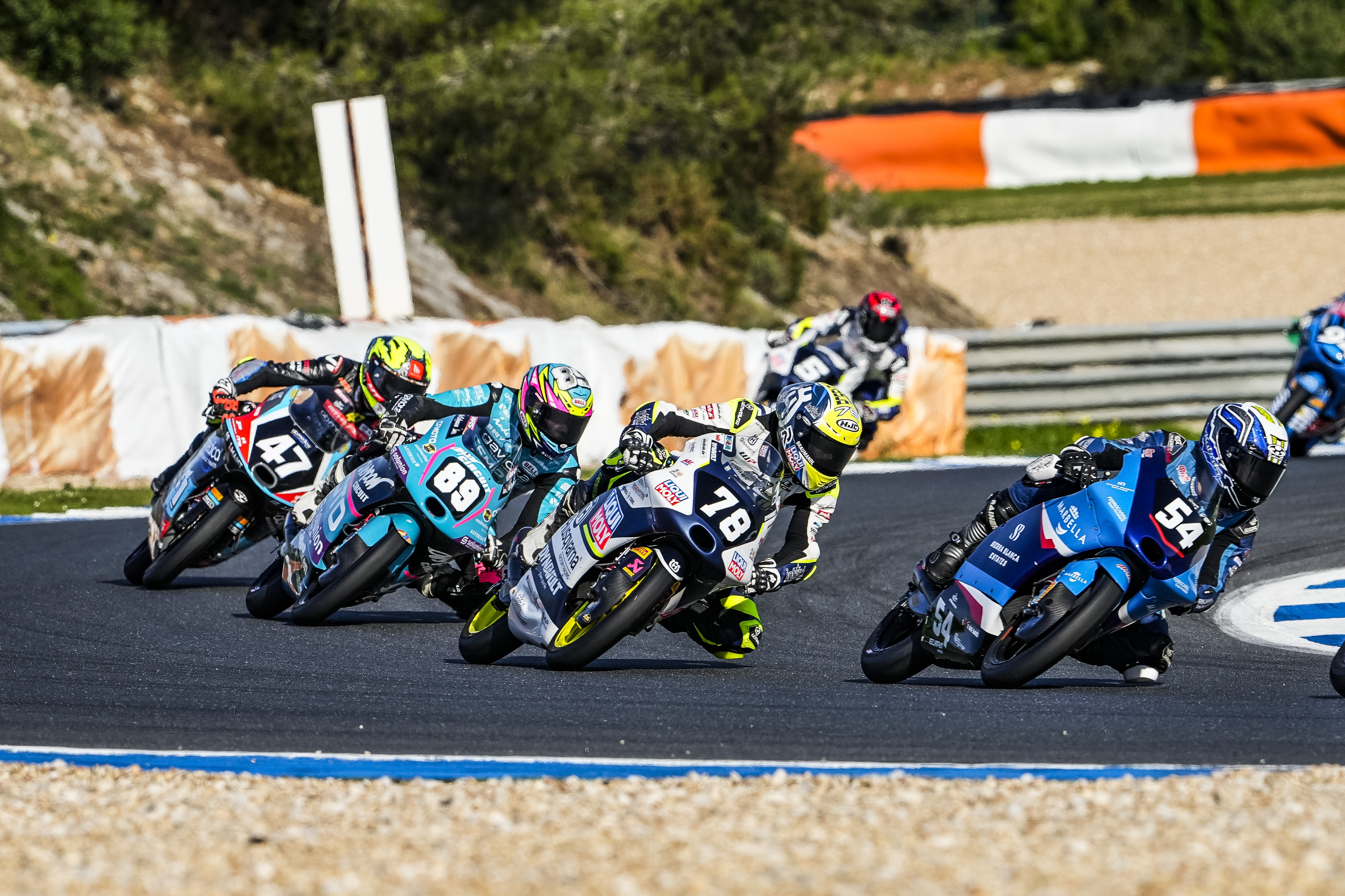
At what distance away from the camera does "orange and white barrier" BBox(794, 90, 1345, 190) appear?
38.8 m

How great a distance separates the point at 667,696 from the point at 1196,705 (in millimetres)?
2134

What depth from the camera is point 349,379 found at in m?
10.1

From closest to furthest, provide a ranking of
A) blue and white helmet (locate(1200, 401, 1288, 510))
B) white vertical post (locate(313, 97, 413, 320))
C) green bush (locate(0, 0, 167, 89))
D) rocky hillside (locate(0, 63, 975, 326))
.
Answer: blue and white helmet (locate(1200, 401, 1288, 510)) < white vertical post (locate(313, 97, 413, 320)) < rocky hillside (locate(0, 63, 975, 326)) < green bush (locate(0, 0, 167, 89))

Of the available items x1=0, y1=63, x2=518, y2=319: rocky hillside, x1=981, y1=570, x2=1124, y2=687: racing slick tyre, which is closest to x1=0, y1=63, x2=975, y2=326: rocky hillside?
x1=0, y1=63, x2=518, y2=319: rocky hillside

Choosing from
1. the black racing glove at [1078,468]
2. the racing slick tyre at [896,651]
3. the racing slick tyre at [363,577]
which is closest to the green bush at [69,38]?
the racing slick tyre at [363,577]

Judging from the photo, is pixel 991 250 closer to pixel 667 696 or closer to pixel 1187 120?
pixel 1187 120

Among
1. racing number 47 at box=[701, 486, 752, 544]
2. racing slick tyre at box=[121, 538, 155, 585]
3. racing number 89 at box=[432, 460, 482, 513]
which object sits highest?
racing number 47 at box=[701, 486, 752, 544]

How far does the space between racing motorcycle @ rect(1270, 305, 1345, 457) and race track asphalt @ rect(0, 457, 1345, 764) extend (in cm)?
640

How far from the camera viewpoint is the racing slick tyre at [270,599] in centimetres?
905

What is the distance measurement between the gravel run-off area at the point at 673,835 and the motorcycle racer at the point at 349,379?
4095 millimetres

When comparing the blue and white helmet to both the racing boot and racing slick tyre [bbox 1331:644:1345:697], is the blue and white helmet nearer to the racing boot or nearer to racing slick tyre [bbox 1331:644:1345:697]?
racing slick tyre [bbox 1331:644:1345:697]

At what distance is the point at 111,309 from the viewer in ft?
60.3

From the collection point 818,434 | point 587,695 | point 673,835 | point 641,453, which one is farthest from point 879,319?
point 673,835

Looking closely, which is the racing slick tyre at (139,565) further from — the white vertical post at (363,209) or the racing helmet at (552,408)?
the white vertical post at (363,209)
